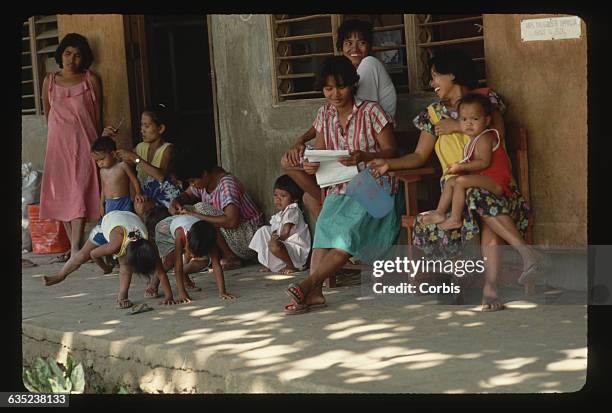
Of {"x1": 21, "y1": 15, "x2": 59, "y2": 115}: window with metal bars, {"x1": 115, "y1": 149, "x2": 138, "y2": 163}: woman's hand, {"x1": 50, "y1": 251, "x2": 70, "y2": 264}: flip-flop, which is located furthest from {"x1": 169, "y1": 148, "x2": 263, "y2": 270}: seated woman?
{"x1": 21, "y1": 15, "x2": 59, "y2": 115}: window with metal bars

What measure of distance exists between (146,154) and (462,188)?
107 inches

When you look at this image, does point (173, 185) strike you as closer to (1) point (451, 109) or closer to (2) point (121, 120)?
(2) point (121, 120)

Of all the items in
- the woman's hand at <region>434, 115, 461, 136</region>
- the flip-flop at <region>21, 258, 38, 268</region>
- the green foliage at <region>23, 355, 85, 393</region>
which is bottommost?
the green foliage at <region>23, 355, 85, 393</region>

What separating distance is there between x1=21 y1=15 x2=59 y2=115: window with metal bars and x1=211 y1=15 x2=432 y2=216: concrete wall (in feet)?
5.71

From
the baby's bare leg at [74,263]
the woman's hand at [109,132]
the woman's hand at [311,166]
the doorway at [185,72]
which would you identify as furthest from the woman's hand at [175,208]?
the doorway at [185,72]

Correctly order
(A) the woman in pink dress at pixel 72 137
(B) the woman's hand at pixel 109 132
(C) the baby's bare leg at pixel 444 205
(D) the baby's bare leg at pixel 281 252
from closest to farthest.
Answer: (C) the baby's bare leg at pixel 444 205 < (D) the baby's bare leg at pixel 281 252 < (B) the woman's hand at pixel 109 132 < (A) the woman in pink dress at pixel 72 137

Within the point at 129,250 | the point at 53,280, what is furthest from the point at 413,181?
the point at 53,280

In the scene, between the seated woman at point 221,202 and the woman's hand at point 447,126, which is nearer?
the woman's hand at point 447,126

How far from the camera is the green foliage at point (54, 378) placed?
5.09 metres

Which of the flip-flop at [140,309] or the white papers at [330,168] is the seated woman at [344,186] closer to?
the white papers at [330,168]

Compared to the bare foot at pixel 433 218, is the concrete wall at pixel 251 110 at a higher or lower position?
higher

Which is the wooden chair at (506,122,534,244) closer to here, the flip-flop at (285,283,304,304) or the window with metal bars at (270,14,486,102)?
the window with metal bars at (270,14,486,102)

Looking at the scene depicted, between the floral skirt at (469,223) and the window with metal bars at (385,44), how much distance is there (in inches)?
36.8

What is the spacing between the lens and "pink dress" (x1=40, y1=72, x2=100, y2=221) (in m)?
7.39
